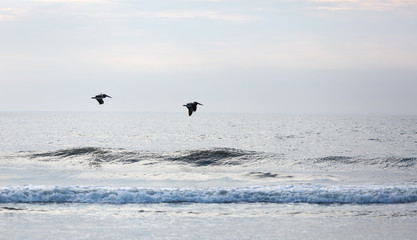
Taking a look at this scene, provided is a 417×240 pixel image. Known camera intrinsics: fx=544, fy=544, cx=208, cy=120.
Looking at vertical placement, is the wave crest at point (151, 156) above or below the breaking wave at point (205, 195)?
above

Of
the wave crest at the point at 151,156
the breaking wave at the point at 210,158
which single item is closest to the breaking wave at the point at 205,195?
the breaking wave at the point at 210,158

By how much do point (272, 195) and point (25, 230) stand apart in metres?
7.60

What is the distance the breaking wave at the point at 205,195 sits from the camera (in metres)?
16.5

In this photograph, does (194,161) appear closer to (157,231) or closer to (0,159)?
(0,159)

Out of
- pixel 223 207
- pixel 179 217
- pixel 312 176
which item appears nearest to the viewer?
pixel 179 217

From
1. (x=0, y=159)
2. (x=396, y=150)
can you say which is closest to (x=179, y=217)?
(x=0, y=159)

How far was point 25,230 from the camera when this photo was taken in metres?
12.5

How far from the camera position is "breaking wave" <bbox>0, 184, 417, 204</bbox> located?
1648 centimetres

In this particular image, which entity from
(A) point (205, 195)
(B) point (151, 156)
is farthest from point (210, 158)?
(A) point (205, 195)

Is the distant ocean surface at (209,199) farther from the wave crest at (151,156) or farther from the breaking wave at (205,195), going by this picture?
the wave crest at (151,156)

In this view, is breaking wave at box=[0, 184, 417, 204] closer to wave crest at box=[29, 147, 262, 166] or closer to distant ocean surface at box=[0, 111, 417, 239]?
distant ocean surface at box=[0, 111, 417, 239]

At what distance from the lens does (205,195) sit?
55.5 feet

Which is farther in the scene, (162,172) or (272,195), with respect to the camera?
(162,172)

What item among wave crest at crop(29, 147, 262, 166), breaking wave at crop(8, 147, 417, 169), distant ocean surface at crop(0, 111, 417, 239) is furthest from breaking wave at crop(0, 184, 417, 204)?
wave crest at crop(29, 147, 262, 166)
